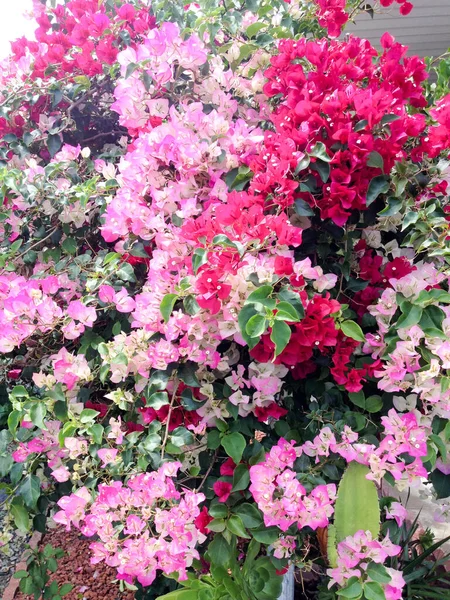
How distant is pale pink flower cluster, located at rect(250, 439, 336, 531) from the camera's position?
0.95 meters

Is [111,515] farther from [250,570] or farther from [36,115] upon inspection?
[36,115]

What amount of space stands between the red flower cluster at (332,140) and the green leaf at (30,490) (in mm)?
800

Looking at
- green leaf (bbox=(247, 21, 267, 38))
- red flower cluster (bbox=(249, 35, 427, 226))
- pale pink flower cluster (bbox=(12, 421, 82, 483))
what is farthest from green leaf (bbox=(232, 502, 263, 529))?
green leaf (bbox=(247, 21, 267, 38))

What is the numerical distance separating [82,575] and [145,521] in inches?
55.1

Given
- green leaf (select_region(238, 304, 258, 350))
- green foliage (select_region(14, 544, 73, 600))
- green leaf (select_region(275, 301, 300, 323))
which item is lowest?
green foliage (select_region(14, 544, 73, 600))

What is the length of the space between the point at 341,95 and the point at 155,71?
0.45 metres

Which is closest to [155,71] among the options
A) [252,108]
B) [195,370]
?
[252,108]

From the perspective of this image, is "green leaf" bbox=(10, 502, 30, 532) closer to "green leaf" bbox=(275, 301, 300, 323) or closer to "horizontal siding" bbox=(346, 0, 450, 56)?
"green leaf" bbox=(275, 301, 300, 323)

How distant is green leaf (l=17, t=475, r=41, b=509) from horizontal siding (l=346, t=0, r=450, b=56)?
4.36 metres

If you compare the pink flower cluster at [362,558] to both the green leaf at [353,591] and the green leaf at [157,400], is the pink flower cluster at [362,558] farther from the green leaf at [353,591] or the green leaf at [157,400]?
the green leaf at [157,400]

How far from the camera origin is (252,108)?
1360 mm

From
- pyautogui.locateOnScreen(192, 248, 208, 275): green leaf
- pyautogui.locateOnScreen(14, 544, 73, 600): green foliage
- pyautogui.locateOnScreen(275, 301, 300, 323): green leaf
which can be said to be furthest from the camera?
pyautogui.locateOnScreen(14, 544, 73, 600): green foliage

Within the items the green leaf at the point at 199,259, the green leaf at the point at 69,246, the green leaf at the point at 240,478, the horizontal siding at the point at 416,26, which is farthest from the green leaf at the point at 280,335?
the horizontal siding at the point at 416,26

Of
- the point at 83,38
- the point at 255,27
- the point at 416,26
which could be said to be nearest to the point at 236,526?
the point at 255,27
